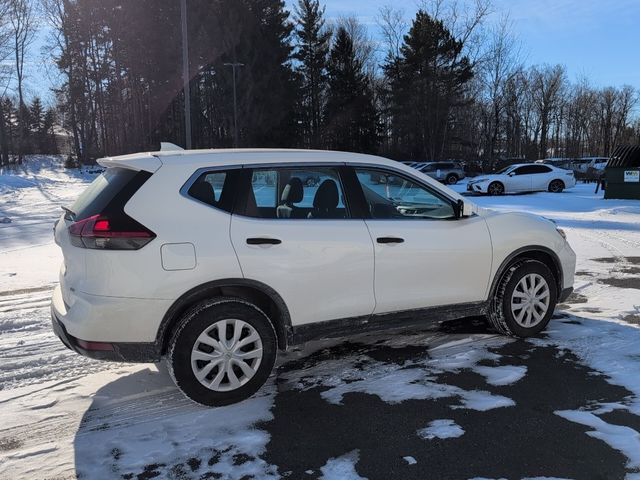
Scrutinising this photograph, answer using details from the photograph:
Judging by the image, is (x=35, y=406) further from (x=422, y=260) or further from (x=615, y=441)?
(x=615, y=441)

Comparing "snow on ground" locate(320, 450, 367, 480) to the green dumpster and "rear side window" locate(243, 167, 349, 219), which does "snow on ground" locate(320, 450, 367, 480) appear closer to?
"rear side window" locate(243, 167, 349, 219)

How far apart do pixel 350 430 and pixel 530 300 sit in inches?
97.6

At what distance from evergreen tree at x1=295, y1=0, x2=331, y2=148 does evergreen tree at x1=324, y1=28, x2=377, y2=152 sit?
1.02 metres

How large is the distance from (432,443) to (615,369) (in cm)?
199

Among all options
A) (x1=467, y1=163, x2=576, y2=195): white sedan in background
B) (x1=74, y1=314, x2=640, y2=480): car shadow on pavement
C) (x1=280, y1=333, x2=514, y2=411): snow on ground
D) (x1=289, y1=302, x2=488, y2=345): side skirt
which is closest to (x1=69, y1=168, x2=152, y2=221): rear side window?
(x1=74, y1=314, x2=640, y2=480): car shadow on pavement

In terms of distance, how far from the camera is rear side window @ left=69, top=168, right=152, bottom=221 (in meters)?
3.60

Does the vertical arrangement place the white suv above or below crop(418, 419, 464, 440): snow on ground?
above

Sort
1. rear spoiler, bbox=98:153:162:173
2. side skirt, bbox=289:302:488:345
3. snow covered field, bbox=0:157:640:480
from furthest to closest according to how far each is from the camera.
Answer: side skirt, bbox=289:302:488:345, rear spoiler, bbox=98:153:162:173, snow covered field, bbox=0:157:640:480

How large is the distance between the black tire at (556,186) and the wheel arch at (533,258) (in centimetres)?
2217

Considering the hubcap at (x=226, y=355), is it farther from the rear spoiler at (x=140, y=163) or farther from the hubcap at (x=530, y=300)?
the hubcap at (x=530, y=300)

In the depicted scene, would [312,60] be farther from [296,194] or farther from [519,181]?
[296,194]

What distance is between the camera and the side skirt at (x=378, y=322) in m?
4.10

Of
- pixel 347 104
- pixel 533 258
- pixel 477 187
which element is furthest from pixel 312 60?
pixel 533 258

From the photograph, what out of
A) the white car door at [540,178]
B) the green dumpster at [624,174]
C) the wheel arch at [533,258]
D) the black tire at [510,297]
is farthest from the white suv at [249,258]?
the white car door at [540,178]
